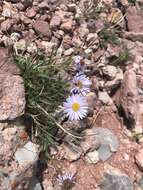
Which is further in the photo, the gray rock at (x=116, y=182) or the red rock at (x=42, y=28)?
the red rock at (x=42, y=28)

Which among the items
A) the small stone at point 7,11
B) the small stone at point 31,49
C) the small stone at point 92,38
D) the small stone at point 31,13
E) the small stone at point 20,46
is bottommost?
the small stone at point 92,38

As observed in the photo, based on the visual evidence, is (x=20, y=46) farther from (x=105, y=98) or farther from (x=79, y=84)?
(x=105, y=98)

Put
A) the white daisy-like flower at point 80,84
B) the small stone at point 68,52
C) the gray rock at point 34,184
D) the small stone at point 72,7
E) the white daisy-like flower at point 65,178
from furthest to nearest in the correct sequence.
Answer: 1. the small stone at point 72,7
2. the small stone at point 68,52
3. the white daisy-like flower at point 80,84
4. the white daisy-like flower at point 65,178
5. the gray rock at point 34,184

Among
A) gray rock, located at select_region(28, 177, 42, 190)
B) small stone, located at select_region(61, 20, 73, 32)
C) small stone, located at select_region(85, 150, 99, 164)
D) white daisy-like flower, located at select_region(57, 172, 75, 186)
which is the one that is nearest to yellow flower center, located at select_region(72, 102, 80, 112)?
small stone, located at select_region(85, 150, 99, 164)

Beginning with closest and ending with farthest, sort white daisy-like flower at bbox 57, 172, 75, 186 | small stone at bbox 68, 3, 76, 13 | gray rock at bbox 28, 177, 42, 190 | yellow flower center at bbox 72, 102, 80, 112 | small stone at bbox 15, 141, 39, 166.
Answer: small stone at bbox 15, 141, 39, 166 < gray rock at bbox 28, 177, 42, 190 < white daisy-like flower at bbox 57, 172, 75, 186 < yellow flower center at bbox 72, 102, 80, 112 < small stone at bbox 68, 3, 76, 13

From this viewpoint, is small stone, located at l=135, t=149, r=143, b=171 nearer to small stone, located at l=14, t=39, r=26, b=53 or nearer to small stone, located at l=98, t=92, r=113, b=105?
small stone, located at l=98, t=92, r=113, b=105

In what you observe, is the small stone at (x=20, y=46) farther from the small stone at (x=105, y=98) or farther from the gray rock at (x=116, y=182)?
the gray rock at (x=116, y=182)

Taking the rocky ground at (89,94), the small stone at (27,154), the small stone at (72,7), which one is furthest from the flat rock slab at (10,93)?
the small stone at (72,7)
